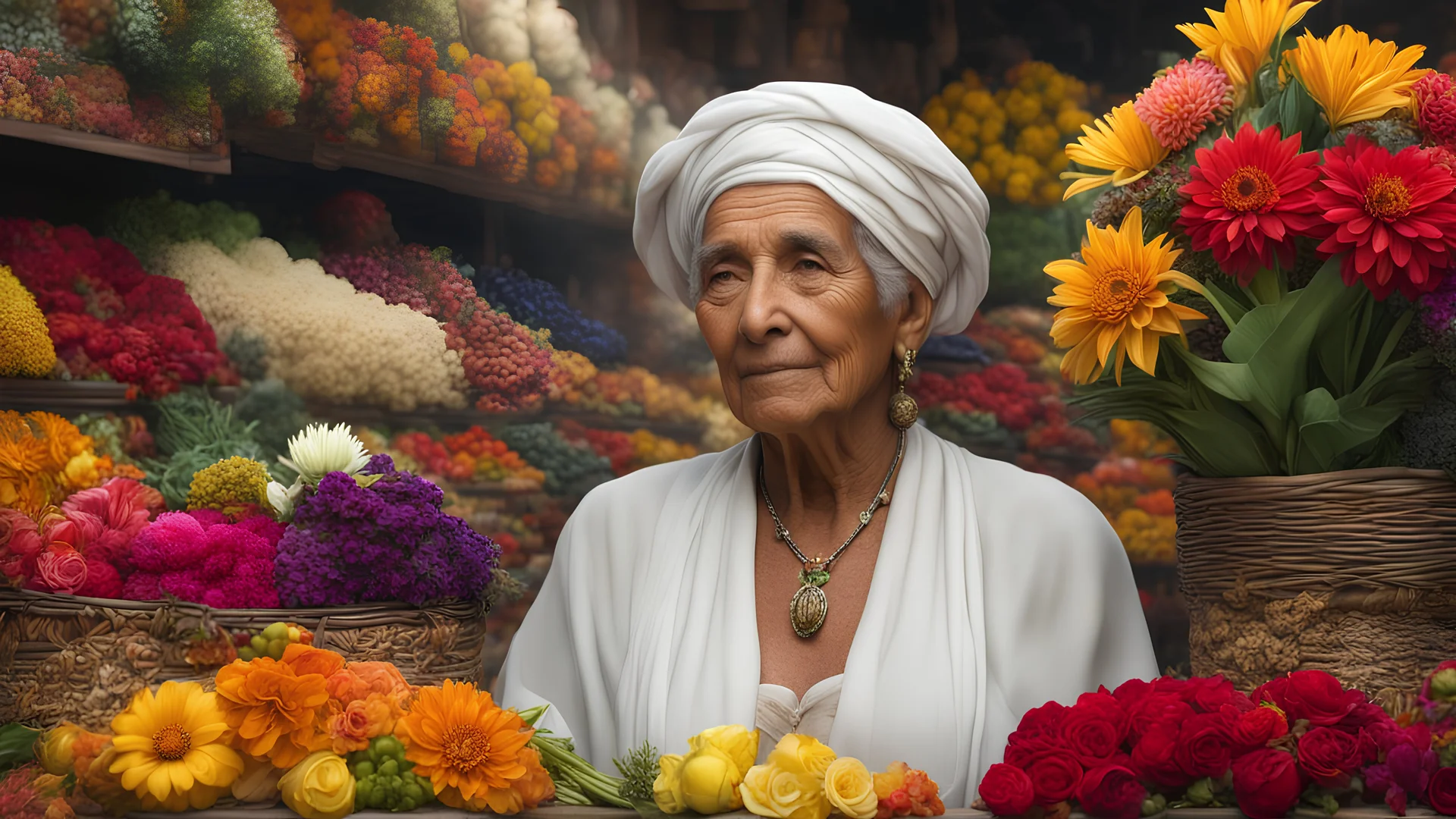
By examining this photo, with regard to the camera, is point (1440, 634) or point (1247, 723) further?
point (1440, 634)

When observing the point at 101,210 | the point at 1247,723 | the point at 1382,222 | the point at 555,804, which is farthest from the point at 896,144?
the point at 101,210

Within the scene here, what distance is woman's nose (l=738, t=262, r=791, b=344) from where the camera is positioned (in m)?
2.21

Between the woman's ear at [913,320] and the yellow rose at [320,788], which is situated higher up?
the woman's ear at [913,320]

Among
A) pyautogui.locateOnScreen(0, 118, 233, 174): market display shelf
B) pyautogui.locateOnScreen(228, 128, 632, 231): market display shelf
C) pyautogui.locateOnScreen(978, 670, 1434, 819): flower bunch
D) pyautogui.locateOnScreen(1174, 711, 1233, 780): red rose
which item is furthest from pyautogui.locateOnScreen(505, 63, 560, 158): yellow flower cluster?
pyautogui.locateOnScreen(1174, 711, 1233, 780): red rose

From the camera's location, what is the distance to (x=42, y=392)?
3.46 meters

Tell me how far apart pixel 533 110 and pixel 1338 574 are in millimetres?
3315

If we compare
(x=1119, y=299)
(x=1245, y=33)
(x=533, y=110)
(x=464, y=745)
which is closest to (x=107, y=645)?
(x=464, y=745)

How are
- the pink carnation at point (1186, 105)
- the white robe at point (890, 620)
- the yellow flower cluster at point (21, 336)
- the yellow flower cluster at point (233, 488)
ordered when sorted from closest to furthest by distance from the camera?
the pink carnation at point (1186, 105), the white robe at point (890, 620), the yellow flower cluster at point (233, 488), the yellow flower cluster at point (21, 336)

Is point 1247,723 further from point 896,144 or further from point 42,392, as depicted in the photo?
point 42,392

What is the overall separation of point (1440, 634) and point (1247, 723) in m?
0.43

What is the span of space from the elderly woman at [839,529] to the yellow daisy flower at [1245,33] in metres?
0.48

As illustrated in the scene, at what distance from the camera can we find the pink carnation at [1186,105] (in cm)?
206

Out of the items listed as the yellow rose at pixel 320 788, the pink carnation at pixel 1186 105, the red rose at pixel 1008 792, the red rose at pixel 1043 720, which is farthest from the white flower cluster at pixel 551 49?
the red rose at pixel 1008 792

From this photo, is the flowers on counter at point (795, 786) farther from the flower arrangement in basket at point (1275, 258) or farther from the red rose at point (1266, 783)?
the flower arrangement in basket at point (1275, 258)
